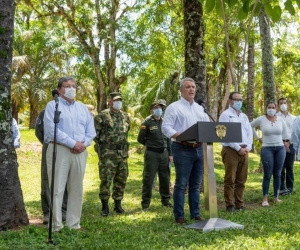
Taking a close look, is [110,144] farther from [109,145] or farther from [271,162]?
[271,162]

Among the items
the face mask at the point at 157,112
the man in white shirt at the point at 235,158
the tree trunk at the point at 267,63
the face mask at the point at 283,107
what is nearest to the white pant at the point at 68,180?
the man in white shirt at the point at 235,158

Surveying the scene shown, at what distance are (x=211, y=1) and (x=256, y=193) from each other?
267 inches

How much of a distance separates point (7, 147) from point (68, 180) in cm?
99

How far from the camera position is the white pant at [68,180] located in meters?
6.24

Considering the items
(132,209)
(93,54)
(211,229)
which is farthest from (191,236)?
(93,54)

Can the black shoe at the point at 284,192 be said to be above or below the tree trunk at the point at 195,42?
below

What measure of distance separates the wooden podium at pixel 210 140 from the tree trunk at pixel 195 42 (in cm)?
392

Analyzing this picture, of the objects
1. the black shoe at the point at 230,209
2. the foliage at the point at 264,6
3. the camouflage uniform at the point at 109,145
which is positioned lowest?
the black shoe at the point at 230,209

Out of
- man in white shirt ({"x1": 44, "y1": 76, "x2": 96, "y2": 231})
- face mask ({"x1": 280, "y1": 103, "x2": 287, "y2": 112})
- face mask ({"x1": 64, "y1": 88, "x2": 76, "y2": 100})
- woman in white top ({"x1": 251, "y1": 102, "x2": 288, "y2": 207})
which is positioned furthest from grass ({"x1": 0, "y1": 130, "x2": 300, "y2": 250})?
face mask ({"x1": 280, "y1": 103, "x2": 287, "y2": 112})

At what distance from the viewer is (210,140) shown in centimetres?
620

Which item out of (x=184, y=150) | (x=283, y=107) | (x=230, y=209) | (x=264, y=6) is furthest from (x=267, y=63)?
(x=264, y=6)

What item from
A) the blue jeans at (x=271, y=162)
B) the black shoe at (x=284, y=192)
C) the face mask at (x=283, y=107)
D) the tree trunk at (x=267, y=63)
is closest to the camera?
the blue jeans at (x=271, y=162)

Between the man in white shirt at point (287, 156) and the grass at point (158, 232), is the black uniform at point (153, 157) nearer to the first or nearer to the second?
the grass at point (158, 232)

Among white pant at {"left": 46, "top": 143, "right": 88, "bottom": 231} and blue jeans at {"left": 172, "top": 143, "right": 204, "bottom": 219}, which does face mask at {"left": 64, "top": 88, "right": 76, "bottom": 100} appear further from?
blue jeans at {"left": 172, "top": 143, "right": 204, "bottom": 219}
